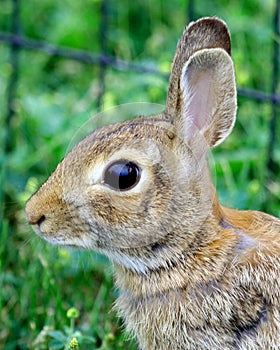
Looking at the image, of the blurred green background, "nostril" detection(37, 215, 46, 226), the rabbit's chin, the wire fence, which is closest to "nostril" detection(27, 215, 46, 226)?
"nostril" detection(37, 215, 46, 226)

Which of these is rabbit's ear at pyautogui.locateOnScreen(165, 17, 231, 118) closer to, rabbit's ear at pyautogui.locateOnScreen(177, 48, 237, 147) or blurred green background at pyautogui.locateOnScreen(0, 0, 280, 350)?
rabbit's ear at pyautogui.locateOnScreen(177, 48, 237, 147)

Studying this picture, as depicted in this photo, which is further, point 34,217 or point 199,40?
point 199,40

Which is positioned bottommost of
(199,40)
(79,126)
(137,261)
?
(79,126)

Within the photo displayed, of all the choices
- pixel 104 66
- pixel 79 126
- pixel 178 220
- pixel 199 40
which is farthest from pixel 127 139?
pixel 104 66

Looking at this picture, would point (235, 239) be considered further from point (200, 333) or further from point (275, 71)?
point (275, 71)

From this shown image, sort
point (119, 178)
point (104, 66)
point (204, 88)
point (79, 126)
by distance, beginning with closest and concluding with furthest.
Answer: point (119, 178)
point (204, 88)
point (79, 126)
point (104, 66)

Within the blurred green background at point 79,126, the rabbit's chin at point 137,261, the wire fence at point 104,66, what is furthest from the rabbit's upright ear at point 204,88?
the wire fence at point 104,66

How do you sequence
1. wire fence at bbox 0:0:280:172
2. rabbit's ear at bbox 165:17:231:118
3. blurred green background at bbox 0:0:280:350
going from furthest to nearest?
wire fence at bbox 0:0:280:172 < blurred green background at bbox 0:0:280:350 < rabbit's ear at bbox 165:17:231:118

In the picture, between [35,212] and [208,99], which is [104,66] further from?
[35,212]
